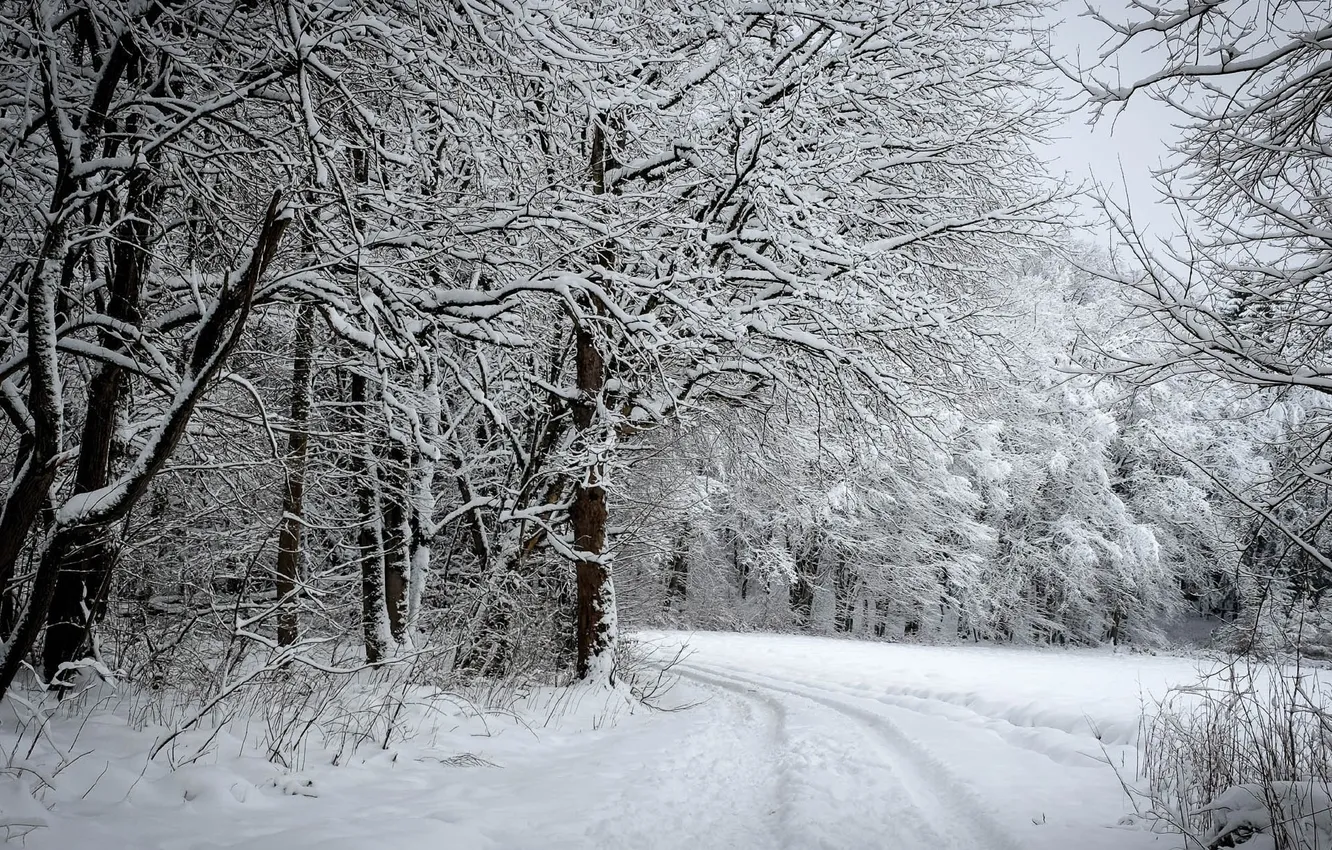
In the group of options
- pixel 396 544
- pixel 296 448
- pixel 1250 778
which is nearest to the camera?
pixel 1250 778

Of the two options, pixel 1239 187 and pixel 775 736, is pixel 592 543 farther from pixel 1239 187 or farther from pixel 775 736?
pixel 1239 187

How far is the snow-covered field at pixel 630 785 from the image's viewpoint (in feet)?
10.1

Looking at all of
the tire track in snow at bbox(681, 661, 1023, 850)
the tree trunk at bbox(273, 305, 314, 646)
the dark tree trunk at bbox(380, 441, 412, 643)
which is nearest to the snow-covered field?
the tire track in snow at bbox(681, 661, 1023, 850)

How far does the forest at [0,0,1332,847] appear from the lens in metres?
3.71

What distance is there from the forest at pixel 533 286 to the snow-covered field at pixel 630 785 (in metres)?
0.37

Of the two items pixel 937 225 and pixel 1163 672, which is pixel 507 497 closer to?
pixel 937 225

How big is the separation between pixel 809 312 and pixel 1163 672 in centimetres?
1361

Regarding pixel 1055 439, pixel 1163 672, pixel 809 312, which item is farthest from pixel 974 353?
pixel 1055 439

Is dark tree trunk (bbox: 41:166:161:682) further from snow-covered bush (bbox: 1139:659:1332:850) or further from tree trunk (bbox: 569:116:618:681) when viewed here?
snow-covered bush (bbox: 1139:659:1332:850)

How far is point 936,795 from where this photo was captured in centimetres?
484

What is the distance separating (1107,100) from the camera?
13.4 feet

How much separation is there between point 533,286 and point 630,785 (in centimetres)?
361

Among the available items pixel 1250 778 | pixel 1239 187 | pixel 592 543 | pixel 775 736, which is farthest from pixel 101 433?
pixel 1250 778

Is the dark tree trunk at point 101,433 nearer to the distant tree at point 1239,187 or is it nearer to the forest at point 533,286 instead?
the forest at point 533,286
